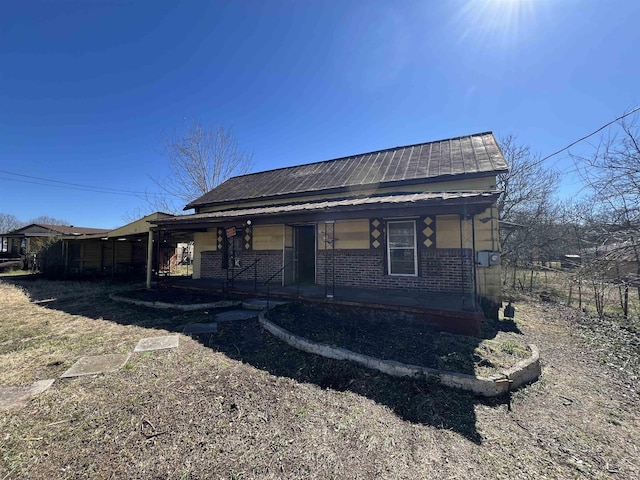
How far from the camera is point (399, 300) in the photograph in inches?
255

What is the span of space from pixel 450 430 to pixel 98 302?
10684 mm

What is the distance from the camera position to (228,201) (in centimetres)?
1166

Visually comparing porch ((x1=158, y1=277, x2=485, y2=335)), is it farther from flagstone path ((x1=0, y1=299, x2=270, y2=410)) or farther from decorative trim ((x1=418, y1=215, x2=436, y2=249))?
decorative trim ((x1=418, y1=215, x2=436, y2=249))

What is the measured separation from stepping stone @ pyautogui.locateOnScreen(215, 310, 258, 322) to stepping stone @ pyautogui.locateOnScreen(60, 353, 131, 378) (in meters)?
2.18

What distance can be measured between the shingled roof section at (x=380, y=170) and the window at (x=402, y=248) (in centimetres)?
144

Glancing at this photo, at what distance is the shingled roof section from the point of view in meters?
8.10

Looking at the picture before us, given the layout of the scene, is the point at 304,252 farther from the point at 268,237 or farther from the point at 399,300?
the point at 399,300

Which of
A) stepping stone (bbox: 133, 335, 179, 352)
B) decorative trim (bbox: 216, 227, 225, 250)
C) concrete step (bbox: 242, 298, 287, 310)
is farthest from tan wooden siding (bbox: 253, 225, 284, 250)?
stepping stone (bbox: 133, 335, 179, 352)

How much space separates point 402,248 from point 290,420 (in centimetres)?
586

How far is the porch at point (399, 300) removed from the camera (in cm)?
543

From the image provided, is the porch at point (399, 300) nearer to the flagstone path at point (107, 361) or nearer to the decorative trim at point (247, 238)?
the flagstone path at point (107, 361)

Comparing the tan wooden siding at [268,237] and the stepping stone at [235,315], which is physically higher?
the tan wooden siding at [268,237]

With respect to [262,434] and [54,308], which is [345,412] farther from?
[54,308]

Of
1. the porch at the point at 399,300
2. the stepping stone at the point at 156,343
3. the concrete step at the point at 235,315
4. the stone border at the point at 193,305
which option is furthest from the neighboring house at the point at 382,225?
the stepping stone at the point at 156,343
